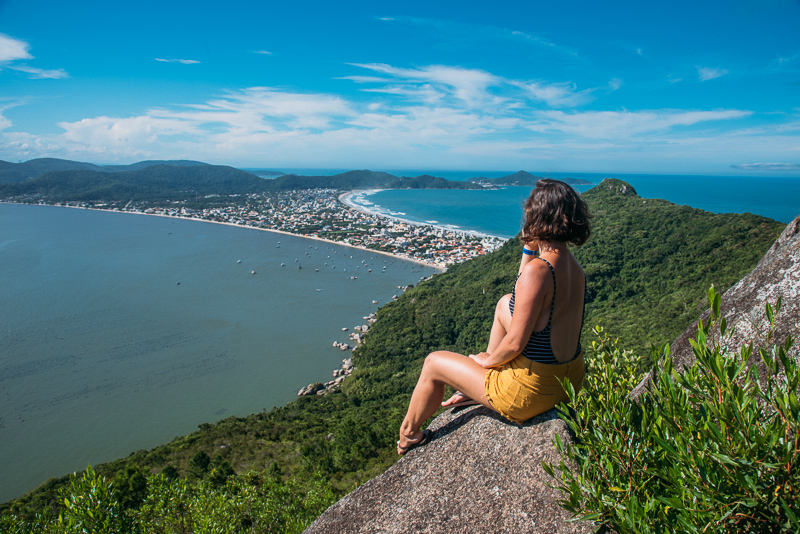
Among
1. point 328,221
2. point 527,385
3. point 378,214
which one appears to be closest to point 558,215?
point 527,385

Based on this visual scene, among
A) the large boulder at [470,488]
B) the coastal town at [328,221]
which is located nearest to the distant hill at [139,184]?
the coastal town at [328,221]

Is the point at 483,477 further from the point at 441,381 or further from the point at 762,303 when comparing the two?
the point at 762,303

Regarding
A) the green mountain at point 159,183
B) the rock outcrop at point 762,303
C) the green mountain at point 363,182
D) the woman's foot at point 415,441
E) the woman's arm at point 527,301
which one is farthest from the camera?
the green mountain at point 363,182

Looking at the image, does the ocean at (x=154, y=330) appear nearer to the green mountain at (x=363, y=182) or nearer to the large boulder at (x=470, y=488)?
the large boulder at (x=470, y=488)

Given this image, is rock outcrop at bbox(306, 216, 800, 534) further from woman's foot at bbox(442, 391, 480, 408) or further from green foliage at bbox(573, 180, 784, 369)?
green foliage at bbox(573, 180, 784, 369)

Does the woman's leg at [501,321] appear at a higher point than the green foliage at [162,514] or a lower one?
higher

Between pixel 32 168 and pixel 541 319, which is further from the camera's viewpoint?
pixel 32 168
